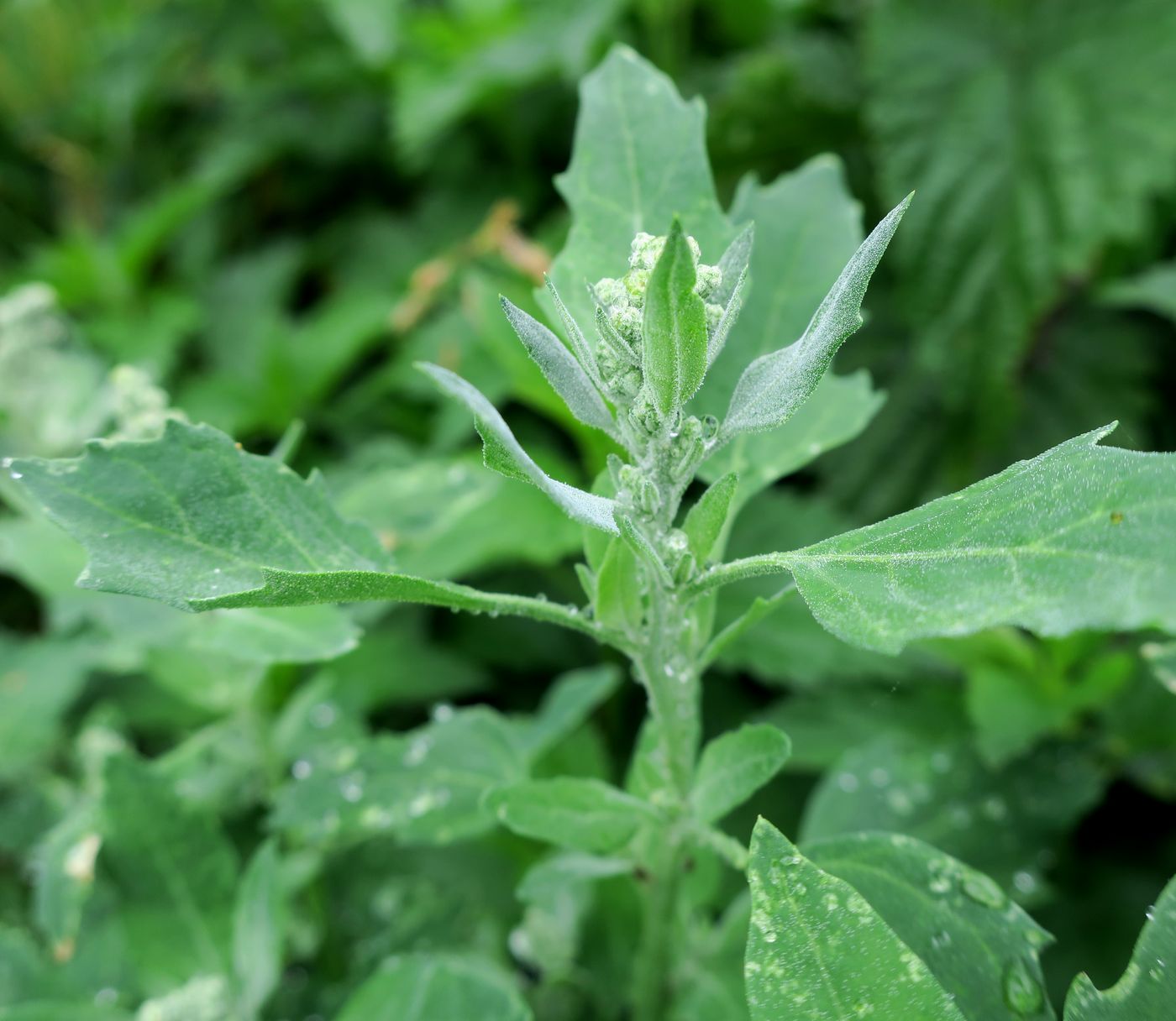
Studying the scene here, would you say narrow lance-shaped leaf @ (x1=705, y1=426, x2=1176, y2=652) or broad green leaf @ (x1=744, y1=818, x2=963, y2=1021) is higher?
narrow lance-shaped leaf @ (x1=705, y1=426, x2=1176, y2=652)

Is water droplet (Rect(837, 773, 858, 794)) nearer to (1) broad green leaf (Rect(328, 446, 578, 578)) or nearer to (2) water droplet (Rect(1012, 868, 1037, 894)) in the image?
(2) water droplet (Rect(1012, 868, 1037, 894))

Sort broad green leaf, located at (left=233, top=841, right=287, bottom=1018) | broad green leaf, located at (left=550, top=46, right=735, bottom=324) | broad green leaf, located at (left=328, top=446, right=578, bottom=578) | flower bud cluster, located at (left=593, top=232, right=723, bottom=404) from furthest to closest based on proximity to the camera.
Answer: broad green leaf, located at (left=328, top=446, right=578, bottom=578)
broad green leaf, located at (left=233, top=841, right=287, bottom=1018)
broad green leaf, located at (left=550, top=46, right=735, bottom=324)
flower bud cluster, located at (left=593, top=232, right=723, bottom=404)

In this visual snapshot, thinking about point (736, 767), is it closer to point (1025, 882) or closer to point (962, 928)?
point (962, 928)

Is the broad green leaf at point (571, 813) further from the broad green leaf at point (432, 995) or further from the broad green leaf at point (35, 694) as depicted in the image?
the broad green leaf at point (35, 694)

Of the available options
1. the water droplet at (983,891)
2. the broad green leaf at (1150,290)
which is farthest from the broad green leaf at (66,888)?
the broad green leaf at (1150,290)

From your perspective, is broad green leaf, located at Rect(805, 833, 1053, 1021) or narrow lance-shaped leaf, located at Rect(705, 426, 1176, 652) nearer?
narrow lance-shaped leaf, located at Rect(705, 426, 1176, 652)

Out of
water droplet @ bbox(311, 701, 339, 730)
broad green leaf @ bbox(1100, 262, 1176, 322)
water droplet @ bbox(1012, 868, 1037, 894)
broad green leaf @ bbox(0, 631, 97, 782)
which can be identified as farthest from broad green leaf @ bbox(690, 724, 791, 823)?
broad green leaf @ bbox(0, 631, 97, 782)

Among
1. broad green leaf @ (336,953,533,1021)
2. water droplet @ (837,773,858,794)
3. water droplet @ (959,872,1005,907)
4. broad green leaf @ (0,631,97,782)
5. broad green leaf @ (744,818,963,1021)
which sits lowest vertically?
broad green leaf @ (0,631,97,782)

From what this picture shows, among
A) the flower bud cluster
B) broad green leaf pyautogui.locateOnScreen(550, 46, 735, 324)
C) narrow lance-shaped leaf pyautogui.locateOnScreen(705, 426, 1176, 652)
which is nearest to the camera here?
narrow lance-shaped leaf pyautogui.locateOnScreen(705, 426, 1176, 652)
